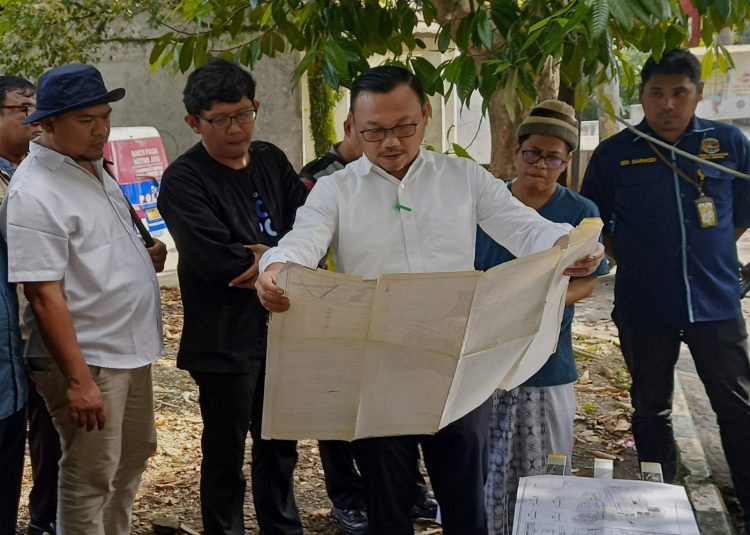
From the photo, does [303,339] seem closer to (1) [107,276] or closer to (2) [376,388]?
(2) [376,388]

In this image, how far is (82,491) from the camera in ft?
9.89

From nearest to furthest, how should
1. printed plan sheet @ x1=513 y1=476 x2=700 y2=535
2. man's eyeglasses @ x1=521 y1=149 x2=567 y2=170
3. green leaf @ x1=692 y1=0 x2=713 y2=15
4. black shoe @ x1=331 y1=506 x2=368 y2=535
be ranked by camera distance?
printed plan sheet @ x1=513 y1=476 x2=700 y2=535 < green leaf @ x1=692 y1=0 x2=713 y2=15 < man's eyeglasses @ x1=521 y1=149 x2=567 y2=170 < black shoe @ x1=331 y1=506 x2=368 y2=535

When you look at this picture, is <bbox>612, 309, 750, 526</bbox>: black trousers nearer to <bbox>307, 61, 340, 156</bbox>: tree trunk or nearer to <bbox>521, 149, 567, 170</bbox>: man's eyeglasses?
<bbox>521, 149, 567, 170</bbox>: man's eyeglasses

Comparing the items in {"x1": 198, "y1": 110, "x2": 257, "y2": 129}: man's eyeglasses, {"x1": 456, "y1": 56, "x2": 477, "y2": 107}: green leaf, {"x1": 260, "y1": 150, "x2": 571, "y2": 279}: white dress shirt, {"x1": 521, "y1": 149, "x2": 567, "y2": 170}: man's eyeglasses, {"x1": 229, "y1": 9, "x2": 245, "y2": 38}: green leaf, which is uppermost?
{"x1": 229, "y1": 9, "x2": 245, "y2": 38}: green leaf

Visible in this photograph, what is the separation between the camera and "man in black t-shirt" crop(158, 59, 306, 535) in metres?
3.09

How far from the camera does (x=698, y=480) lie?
4438 mm

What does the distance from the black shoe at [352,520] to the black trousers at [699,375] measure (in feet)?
4.11

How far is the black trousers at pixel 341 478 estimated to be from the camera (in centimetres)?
398

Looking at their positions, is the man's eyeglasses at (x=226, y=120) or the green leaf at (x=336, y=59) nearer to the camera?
the green leaf at (x=336, y=59)

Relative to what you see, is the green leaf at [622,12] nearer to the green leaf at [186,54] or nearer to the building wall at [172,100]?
the green leaf at [186,54]

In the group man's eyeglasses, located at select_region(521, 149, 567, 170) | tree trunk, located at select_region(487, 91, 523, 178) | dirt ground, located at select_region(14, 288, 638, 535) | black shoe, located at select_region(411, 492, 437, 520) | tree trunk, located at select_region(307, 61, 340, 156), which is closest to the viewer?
man's eyeglasses, located at select_region(521, 149, 567, 170)

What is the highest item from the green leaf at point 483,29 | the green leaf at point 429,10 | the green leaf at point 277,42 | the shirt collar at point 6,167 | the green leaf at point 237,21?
the green leaf at point 429,10

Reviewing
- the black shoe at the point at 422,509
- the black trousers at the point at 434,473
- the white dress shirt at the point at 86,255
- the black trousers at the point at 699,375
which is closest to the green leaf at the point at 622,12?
the black trousers at the point at 434,473

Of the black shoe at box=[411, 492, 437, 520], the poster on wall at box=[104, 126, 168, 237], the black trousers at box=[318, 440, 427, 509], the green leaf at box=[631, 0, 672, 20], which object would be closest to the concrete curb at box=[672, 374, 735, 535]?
the black shoe at box=[411, 492, 437, 520]
